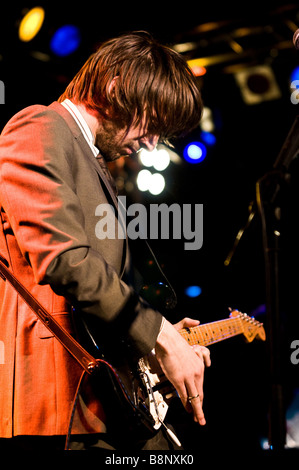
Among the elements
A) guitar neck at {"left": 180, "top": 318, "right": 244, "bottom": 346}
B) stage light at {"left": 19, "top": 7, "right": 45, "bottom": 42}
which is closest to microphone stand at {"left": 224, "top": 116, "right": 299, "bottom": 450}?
guitar neck at {"left": 180, "top": 318, "right": 244, "bottom": 346}

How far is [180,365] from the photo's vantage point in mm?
1555

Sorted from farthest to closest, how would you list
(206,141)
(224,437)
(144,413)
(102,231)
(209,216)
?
(206,141) → (209,216) → (224,437) → (102,231) → (144,413)

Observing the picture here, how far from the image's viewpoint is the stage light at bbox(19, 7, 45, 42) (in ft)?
12.3

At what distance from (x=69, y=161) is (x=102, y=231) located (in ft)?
0.95

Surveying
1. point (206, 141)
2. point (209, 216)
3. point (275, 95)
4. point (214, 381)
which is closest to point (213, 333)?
point (214, 381)

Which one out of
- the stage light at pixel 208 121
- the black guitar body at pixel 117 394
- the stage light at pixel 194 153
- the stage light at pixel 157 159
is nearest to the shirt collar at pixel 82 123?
the black guitar body at pixel 117 394

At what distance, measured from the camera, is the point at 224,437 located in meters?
3.58

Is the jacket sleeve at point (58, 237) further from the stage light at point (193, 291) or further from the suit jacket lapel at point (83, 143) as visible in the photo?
the stage light at point (193, 291)

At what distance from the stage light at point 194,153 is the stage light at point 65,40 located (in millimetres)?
1610

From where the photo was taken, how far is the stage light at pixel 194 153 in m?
5.07

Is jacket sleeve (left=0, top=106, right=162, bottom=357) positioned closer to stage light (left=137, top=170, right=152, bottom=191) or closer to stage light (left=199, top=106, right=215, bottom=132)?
stage light (left=137, top=170, right=152, bottom=191)

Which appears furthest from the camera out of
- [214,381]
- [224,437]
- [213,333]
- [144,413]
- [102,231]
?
[214,381]
